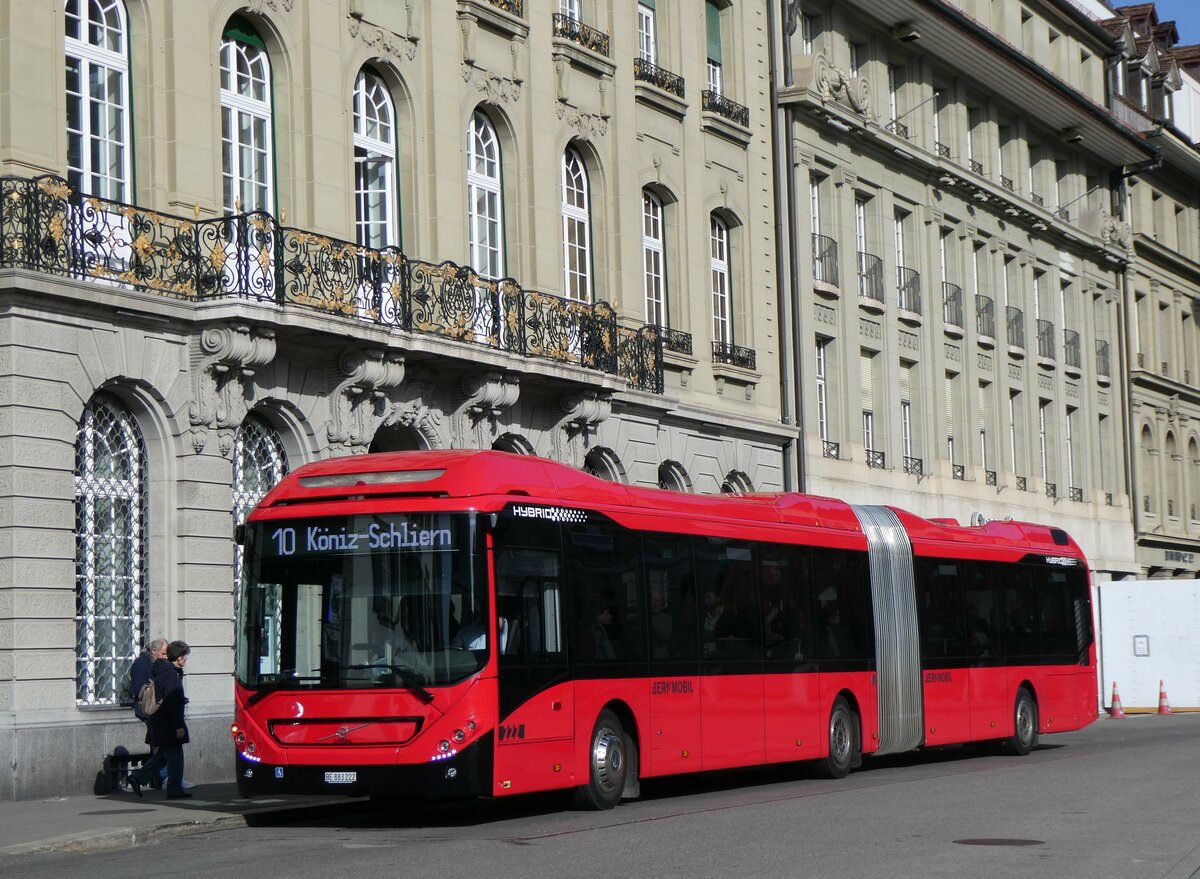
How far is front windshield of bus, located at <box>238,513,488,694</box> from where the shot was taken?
15.6 metres

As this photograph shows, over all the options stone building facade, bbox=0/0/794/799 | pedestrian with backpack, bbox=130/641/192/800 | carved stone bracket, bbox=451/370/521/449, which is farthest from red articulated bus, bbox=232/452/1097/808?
carved stone bracket, bbox=451/370/521/449

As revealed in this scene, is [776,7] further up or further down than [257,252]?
further up

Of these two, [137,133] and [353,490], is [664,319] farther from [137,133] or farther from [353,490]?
[353,490]

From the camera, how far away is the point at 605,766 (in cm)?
1738

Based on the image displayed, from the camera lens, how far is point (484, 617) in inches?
620

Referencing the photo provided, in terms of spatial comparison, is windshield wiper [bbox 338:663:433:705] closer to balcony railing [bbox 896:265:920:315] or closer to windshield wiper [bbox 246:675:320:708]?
windshield wiper [bbox 246:675:320:708]

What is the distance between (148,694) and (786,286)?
64.0 ft

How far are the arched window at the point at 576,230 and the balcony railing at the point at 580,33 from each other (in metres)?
1.58

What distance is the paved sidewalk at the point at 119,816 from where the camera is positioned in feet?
47.8

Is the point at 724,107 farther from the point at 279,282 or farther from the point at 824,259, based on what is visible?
the point at 279,282

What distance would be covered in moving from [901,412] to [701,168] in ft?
32.3

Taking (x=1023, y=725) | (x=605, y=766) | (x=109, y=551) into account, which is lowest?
(x=1023, y=725)

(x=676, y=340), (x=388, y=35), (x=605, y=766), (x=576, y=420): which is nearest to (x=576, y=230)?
(x=676, y=340)

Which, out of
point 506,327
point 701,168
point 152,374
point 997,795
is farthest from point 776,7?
point 997,795
